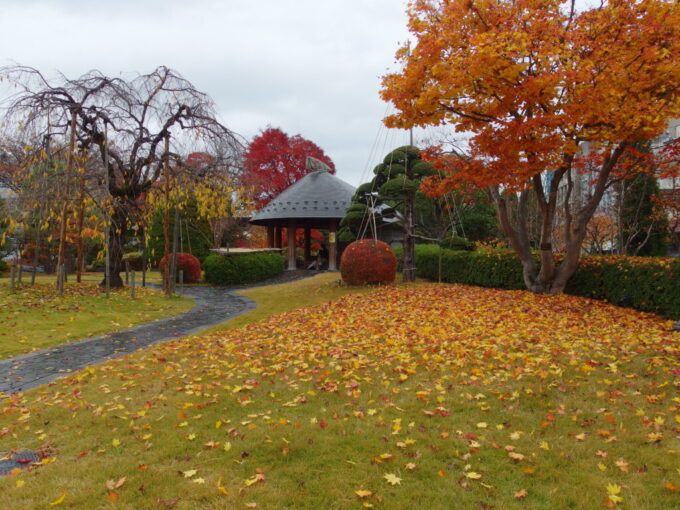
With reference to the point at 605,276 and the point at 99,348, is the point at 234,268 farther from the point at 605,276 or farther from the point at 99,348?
the point at 605,276

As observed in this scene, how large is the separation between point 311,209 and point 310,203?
496 millimetres

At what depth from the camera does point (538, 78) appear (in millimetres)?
8148

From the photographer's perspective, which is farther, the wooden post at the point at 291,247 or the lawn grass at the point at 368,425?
the wooden post at the point at 291,247

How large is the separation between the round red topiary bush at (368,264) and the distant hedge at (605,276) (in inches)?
96.1

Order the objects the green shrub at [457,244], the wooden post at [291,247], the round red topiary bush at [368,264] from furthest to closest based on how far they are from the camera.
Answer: the wooden post at [291,247], the green shrub at [457,244], the round red topiary bush at [368,264]

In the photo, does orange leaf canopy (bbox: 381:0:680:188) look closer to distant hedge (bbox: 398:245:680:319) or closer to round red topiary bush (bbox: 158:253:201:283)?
distant hedge (bbox: 398:245:680:319)

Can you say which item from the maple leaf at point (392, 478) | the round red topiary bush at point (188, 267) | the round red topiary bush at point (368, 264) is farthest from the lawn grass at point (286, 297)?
Answer: the maple leaf at point (392, 478)

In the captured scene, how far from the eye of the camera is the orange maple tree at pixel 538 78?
8.16 metres

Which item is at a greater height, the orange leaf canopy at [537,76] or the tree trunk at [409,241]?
the orange leaf canopy at [537,76]

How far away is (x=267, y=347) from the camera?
731 cm

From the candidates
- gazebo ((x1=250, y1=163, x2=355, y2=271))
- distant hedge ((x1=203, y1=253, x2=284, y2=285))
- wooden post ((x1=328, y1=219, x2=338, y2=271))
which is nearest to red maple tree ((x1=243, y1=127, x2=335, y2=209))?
gazebo ((x1=250, y1=163, x2=355, y2=271))

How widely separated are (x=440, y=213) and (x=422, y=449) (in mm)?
18103

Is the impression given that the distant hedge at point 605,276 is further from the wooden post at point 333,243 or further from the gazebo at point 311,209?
the gazebo at point 311,209

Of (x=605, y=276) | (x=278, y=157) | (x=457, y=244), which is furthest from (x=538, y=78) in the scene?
(x=278, y=157)
